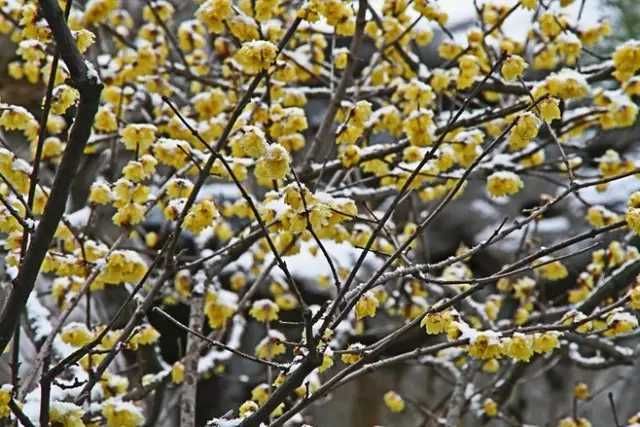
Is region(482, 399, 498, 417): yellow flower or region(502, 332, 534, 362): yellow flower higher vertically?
region(482, 399, 498, 417): yellow flower

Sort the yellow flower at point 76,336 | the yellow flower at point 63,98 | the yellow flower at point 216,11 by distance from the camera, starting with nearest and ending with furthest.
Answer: the yellow flower at point 63,98, the yellow flower at point 216,11, the yellow flower at point 76,336

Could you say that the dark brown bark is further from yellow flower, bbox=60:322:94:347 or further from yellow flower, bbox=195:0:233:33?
yellow flower, bbox=195:0:233:33

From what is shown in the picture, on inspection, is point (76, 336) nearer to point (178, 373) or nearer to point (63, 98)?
point (178, 373)

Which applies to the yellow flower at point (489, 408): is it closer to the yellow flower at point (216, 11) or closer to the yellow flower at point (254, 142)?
the yellow flower at point (216, 11)

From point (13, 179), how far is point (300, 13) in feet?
3.42

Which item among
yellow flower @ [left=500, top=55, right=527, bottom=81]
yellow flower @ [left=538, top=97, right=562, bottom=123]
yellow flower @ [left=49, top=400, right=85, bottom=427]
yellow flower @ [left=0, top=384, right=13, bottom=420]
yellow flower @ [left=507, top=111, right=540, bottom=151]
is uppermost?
yellow flower @ [left=500, top=55, right=527, bottom=81]

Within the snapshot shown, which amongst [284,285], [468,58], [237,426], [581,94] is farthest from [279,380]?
[284,285]

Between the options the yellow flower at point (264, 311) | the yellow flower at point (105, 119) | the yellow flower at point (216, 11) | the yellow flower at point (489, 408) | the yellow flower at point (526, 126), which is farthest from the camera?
the yellow flower at point (489, 408)

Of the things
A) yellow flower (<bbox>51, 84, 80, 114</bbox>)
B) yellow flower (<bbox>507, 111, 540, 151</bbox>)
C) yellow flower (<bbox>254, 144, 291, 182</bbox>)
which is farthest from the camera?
yellow flower (<bbox>51, 84, 80, 114</bbox>)

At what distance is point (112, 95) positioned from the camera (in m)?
3.71

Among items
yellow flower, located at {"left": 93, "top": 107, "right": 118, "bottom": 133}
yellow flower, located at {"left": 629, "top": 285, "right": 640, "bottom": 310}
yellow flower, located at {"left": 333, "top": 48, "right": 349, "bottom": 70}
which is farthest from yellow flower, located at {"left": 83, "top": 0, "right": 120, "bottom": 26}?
yellow flower, located at {"left": 629, "top": 285, "right": 640, "bottom": 310}

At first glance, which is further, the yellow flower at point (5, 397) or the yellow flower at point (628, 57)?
the yellow flower at point (628, 57)

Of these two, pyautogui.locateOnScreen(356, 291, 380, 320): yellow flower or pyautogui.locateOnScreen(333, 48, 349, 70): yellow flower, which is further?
pyautogui.locateOnScreen(333, 48, 349, 70): yellow flower

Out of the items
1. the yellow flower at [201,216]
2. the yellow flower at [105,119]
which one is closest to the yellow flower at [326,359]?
the yellow flower at [201,216]
